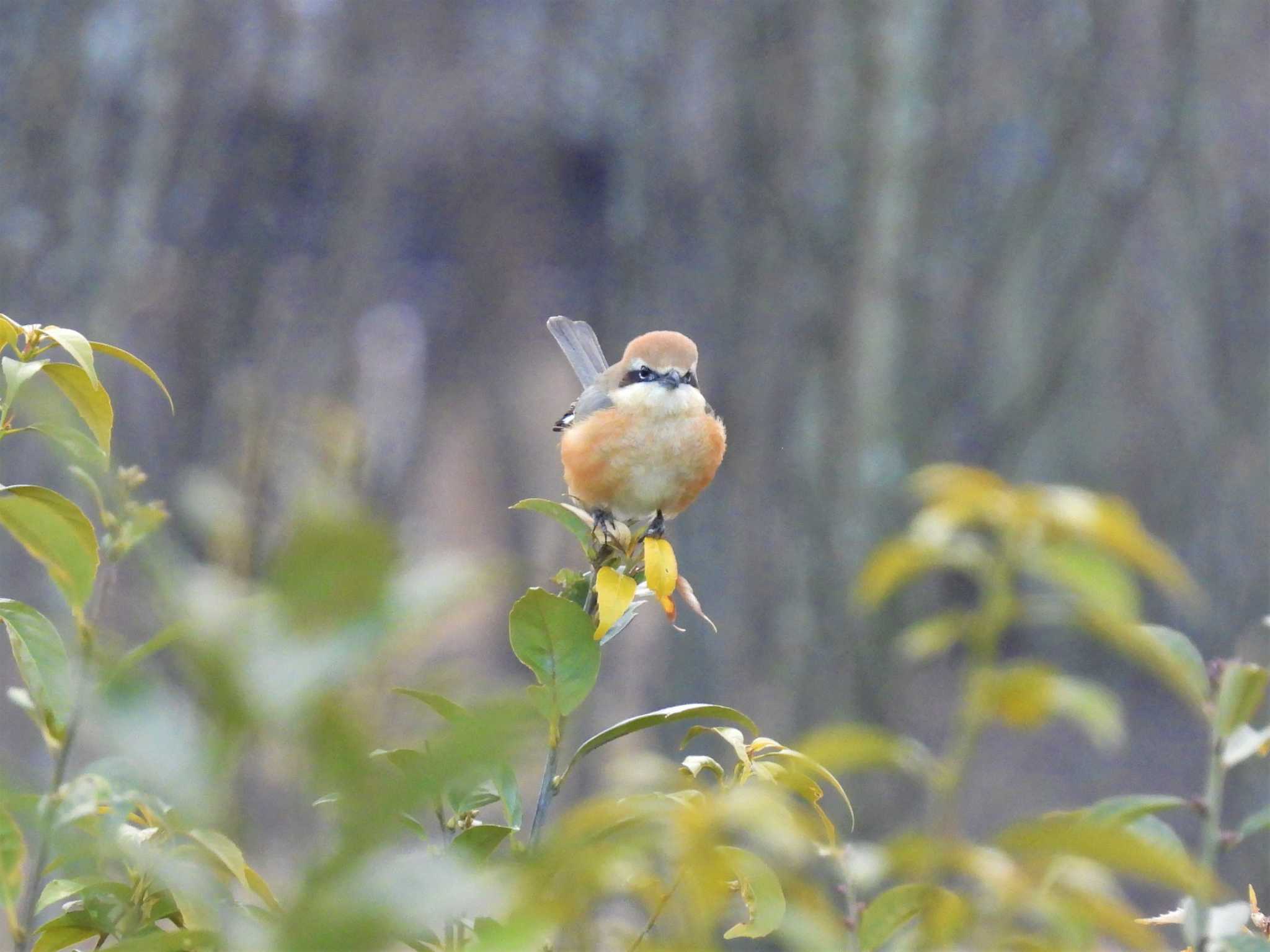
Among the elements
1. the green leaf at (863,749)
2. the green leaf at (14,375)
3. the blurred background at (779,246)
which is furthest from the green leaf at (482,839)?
the blurred background at (779,246)

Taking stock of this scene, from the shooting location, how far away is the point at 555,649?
1.03 metres

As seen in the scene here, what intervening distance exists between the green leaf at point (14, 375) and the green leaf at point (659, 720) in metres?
0.51

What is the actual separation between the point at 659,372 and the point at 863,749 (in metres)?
2.11

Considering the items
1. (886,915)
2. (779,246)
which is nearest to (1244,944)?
(886,915)

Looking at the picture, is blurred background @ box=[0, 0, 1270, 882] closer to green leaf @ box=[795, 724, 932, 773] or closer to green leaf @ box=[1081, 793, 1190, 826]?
green leaf @ box=[1081, 793, 1190, 826]

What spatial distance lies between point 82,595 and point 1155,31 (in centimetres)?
583

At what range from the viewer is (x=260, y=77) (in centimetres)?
644

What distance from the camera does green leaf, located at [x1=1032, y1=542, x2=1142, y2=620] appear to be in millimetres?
581

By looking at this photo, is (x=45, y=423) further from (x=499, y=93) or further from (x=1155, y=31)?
(x=499, y=93)

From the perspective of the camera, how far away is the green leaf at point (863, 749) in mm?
637

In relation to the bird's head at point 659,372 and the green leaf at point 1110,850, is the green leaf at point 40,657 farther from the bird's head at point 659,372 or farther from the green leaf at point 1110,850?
the bird's head at point 659,372

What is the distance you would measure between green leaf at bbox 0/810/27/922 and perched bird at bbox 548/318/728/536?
1.55 metres

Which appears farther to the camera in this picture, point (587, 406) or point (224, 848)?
point (587, 406)

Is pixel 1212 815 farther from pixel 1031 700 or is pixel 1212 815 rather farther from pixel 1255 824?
pixel 1031 700
